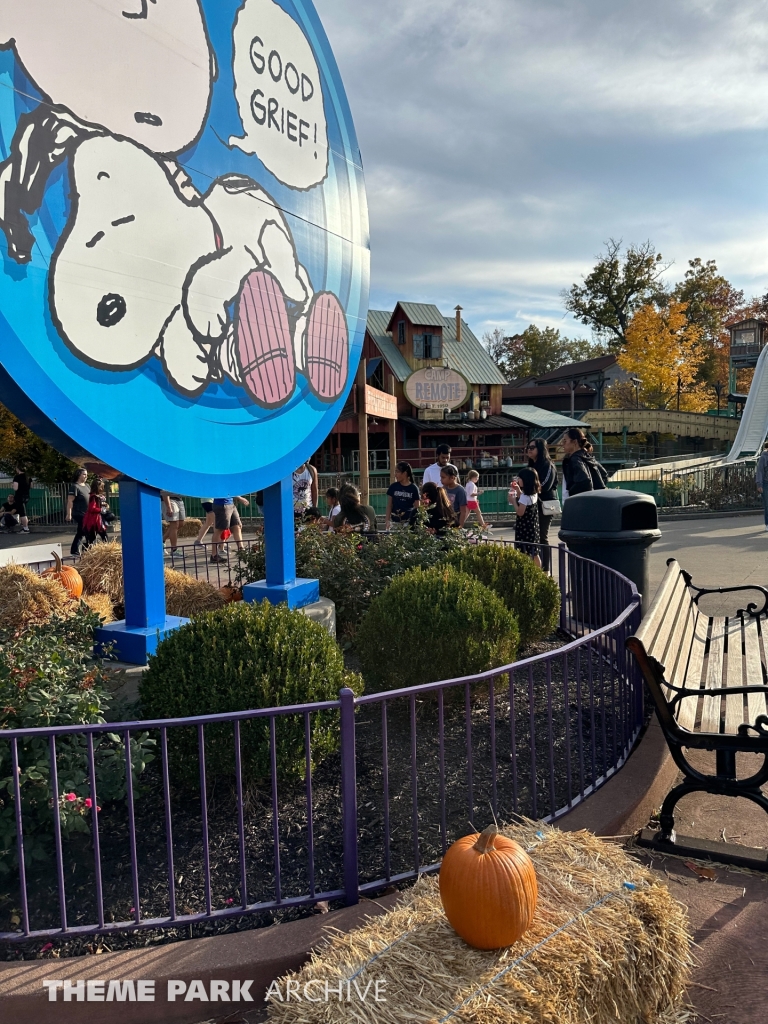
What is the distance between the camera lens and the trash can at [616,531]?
660 centimetres

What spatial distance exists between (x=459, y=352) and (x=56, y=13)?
1338 inches

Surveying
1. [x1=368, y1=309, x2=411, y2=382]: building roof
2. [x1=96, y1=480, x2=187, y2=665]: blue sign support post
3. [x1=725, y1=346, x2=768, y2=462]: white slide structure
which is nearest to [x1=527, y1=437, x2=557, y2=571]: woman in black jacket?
[x1=96, y1=480, x2=187, y2=665]: blue sign support post

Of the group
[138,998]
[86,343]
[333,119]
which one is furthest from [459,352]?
[138,998]

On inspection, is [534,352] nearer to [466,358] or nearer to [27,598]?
[466,358]

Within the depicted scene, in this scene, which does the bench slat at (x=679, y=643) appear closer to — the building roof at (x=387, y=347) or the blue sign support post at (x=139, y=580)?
the blue sign support post at (x=139, y=580)

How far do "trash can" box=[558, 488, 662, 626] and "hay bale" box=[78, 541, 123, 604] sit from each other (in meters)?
4.45

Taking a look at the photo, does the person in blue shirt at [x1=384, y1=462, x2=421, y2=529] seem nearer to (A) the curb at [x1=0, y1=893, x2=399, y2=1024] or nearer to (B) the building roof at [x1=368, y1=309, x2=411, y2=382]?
(A) the curb at [x1=0, y1=893, x2=399, y2=1024]

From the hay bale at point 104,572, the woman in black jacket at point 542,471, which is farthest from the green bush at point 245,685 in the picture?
the woman in black jacket at point 542,471

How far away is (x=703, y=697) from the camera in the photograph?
409 cm

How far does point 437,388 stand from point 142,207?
27.7 meters

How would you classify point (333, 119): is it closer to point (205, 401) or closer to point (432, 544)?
point (205, 401)

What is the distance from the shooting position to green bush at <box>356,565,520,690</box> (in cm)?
447

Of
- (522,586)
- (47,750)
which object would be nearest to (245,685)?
(47,750)

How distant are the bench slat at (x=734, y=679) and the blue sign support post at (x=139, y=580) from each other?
3.46 meters
